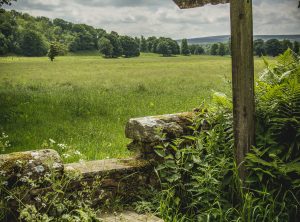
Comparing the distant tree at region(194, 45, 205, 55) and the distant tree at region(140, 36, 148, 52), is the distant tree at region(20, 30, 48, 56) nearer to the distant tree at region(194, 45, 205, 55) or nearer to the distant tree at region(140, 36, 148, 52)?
the distant tree at region(140, 36, 148, 52)

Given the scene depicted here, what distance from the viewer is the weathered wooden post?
3771mm

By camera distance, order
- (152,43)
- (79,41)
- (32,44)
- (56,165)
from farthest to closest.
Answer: (152,43) → (79,41) → (32,44) → (56,165)

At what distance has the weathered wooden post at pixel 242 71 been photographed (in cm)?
377

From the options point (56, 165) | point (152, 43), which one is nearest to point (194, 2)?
point (56, 165)

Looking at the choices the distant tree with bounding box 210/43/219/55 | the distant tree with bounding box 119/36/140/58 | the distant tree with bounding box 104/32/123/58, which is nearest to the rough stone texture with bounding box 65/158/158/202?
the distant tree with bounding box 104/32/123/58

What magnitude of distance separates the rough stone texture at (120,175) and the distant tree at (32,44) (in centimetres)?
7828

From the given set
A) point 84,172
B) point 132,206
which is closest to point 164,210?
point 132,206

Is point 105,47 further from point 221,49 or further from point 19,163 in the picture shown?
point 19,163

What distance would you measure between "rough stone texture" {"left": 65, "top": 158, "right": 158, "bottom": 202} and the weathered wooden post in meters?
1.14

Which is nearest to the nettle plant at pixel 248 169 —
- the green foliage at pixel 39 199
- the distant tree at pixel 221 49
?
the green foliage at pixel 39 199

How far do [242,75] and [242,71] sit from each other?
43 mm

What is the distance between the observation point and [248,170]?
3934mm

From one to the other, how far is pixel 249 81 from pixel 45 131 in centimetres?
669

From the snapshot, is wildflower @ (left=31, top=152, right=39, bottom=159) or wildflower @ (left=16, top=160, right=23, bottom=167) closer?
wildflower @ (left=16, top=160, right=23, bottom=167)
